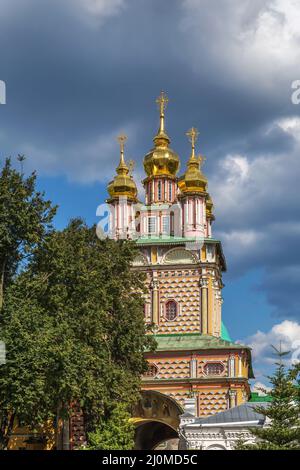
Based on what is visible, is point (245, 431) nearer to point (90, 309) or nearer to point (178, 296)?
point (90, 309)

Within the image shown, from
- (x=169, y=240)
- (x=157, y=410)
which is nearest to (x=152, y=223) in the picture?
(x=169, y=240)

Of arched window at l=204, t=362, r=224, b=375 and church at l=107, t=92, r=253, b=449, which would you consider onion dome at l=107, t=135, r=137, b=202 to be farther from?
arched window at l=204, t=362, r=224, b=375

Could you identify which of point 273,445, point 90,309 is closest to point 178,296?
point 90,309

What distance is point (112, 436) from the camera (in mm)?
37500

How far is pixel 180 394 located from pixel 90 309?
14146mm

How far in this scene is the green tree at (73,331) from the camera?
108 ft

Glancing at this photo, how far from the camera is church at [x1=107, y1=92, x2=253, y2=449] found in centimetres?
5034

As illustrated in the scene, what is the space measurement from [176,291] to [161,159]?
7958 mm

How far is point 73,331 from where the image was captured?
3650 cm

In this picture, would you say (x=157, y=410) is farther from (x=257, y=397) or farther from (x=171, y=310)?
(x=257, y=397)

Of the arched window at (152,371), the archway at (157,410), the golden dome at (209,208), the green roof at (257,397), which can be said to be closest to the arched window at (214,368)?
the archway at (157,410)

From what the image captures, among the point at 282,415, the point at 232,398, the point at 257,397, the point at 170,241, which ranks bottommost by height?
the point at 282,415

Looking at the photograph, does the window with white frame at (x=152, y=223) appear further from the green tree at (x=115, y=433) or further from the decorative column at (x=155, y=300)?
the green tree at (x=115, y=433)

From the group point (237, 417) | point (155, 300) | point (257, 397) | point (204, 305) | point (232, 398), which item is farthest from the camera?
point (257, 397)
